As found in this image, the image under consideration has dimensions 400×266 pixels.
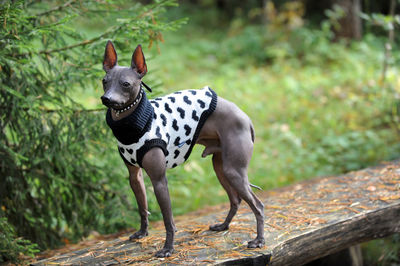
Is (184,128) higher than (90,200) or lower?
higher

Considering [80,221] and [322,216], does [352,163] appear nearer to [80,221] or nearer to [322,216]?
[322,216]

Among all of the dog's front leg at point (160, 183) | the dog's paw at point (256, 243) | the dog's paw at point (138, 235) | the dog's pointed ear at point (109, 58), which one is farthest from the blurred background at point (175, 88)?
the dog's paw at point (256, 243)

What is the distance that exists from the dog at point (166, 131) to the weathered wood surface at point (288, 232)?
0.17 metres

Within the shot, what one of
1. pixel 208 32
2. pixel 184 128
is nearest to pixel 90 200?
pixel 184 128

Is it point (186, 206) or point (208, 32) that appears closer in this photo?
point (186, 206)

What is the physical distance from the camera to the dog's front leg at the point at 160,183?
304 cm

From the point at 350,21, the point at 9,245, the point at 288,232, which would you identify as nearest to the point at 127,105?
the point at 9,245

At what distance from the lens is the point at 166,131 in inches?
125

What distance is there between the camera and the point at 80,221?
467cm

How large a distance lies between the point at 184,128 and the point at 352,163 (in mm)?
4110

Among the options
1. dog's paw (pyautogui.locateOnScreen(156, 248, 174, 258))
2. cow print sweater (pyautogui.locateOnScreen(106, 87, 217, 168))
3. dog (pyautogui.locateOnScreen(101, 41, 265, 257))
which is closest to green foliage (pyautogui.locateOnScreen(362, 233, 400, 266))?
dog (pyautogui.locateOnScreen(101, 41, 265, 257))

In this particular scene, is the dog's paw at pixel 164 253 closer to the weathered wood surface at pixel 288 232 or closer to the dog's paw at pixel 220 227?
the weathered wood surface at pixel 288 232

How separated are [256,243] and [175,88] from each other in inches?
261

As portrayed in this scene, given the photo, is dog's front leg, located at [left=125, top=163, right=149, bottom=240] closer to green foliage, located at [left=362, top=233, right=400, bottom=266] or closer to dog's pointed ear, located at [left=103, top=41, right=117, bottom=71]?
dog's pointed ear, located at [left=103, top=41, right=117, bottom=71]
